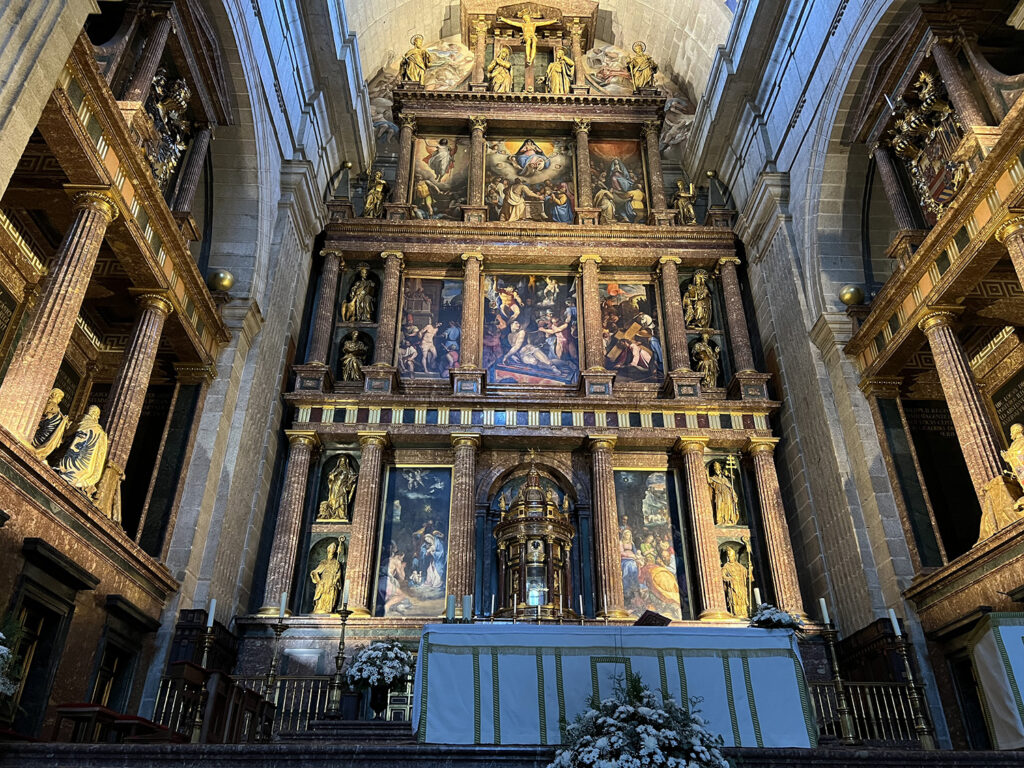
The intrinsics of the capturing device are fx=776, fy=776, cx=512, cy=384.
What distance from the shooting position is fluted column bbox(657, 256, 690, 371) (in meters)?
15.7

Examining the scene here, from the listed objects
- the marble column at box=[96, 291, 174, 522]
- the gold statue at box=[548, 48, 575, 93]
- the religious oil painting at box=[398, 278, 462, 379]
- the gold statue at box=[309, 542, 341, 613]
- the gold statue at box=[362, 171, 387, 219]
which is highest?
the gold statue at box=[548, 48, 575, 93]

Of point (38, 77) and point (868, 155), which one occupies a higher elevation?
point (868, 155)

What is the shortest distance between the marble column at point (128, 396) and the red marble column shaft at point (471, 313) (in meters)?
5.84

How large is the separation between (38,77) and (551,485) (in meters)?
10.3

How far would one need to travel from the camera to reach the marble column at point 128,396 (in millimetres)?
9938

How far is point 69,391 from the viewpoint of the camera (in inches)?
517

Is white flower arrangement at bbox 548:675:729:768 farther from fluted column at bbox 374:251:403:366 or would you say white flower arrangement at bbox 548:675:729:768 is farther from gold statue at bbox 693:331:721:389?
gold statue at bbox 693:331:721:389

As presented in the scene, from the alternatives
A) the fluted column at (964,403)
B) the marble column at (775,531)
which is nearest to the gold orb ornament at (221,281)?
the marble column at (775,531)

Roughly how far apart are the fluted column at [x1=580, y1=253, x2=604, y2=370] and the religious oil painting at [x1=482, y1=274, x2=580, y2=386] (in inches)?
20.1

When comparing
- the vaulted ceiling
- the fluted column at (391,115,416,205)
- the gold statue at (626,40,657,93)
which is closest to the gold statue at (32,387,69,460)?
the fluted column at (391,115,416,205)

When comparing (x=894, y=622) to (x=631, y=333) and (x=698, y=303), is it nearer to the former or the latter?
(x=631, y=333)

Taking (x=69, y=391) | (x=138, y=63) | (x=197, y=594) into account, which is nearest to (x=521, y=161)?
(x=138, y=63)

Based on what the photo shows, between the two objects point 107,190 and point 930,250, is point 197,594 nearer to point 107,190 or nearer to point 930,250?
point 107,190

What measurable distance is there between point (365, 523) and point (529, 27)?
49.6ft
